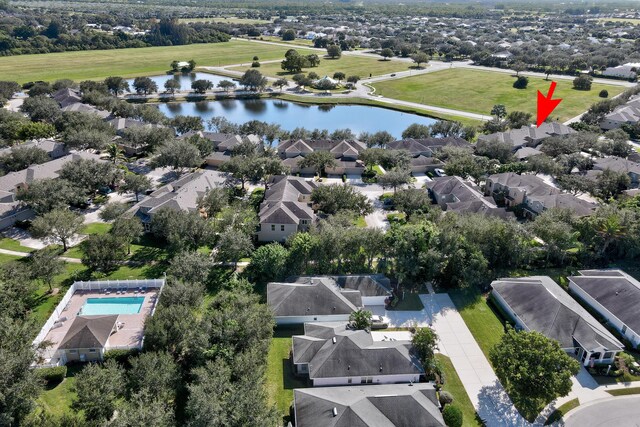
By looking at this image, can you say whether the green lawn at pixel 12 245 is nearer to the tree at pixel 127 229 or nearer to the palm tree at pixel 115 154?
the tree at pixel 127 229

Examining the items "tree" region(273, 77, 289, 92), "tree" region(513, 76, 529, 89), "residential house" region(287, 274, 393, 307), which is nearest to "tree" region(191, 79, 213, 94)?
"tree" region(273, 77, 289, 92)

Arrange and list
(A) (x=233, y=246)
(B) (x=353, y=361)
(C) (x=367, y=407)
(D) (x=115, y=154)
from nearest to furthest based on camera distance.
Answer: (C) (x=367, y=407) < (B) (x=353, y=361) < (A) (x=233, y=246) < (D) (x=115, y=154)

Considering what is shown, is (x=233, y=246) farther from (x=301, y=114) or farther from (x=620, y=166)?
(x=301, y=114)

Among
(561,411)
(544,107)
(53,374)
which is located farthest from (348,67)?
(53,374)

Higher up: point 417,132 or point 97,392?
point 97,392

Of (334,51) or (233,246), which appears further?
(334,51)

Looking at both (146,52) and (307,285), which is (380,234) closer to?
(307,285)

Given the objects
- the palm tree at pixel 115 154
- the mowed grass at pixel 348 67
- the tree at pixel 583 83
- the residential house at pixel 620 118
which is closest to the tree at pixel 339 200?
the palm tree at pixel 115 154
